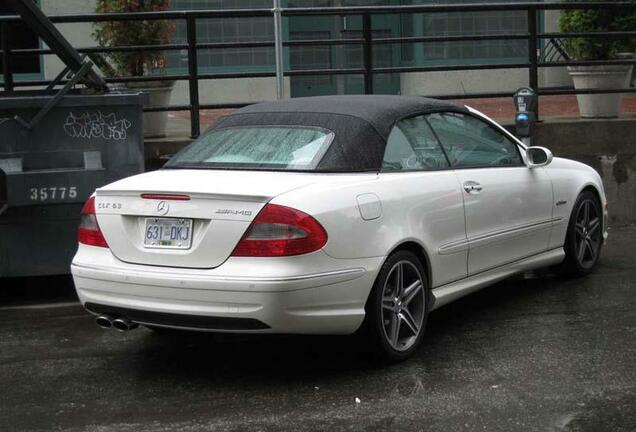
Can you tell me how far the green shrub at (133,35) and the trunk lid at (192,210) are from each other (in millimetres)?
4897

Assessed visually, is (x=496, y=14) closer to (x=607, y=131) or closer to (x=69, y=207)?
(x=607, y=131)

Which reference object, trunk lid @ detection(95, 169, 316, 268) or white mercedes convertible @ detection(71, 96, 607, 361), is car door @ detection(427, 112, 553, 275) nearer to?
white mercedes convertible @ detection(71, 96, 607, 361)

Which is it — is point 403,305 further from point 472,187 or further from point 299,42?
point 299,42

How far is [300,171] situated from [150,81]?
4957 mm

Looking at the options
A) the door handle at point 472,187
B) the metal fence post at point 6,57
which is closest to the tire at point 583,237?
the door handle at point 472,187

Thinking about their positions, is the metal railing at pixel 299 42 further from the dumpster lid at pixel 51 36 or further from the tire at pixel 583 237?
the tire at pixel 583 237

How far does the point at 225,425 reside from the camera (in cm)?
479

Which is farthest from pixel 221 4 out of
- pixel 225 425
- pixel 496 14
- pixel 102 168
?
pixel 225 425

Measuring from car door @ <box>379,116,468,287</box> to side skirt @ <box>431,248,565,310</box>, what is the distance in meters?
0.06

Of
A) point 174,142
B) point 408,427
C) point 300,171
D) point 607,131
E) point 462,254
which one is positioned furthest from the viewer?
point 607,131

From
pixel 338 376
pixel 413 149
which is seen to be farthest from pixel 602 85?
pixel 338 376

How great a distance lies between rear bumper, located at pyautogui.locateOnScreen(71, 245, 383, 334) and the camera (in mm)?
5047

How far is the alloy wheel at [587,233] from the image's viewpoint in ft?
25.3

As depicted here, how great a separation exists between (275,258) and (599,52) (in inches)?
276
